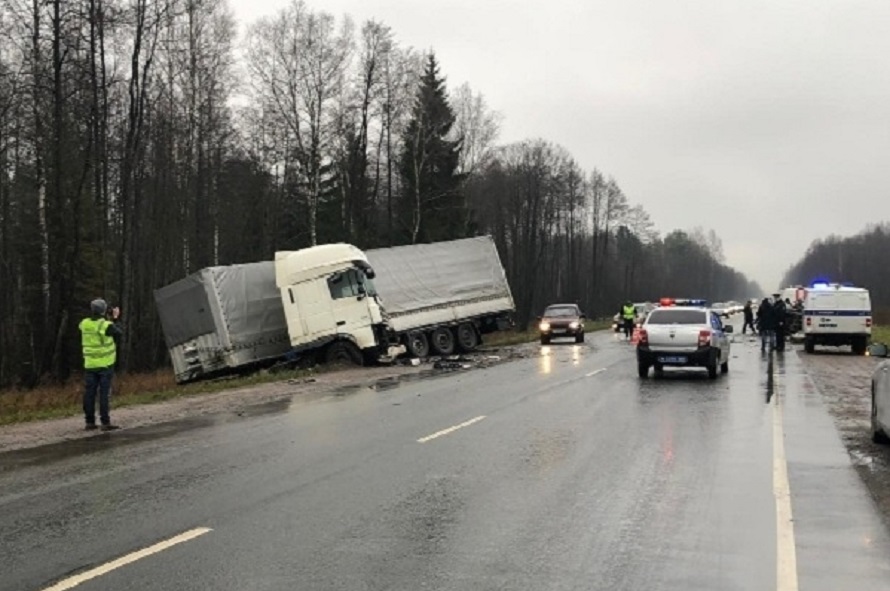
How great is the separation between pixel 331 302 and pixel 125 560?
21626mm

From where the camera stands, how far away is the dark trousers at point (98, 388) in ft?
44.5

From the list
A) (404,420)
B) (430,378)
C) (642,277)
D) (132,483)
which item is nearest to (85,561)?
(132,483)

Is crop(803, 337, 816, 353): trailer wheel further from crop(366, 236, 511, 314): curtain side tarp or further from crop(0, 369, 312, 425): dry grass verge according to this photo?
crop(0, 369, 312, 425): dry grass verge

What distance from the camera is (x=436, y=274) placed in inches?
1310

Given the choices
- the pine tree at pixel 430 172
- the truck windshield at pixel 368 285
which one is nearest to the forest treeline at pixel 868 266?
the pine tree at pixel 430 172

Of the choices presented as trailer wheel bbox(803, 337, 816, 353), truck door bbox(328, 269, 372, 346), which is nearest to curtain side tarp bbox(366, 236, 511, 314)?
truck door bbox(328, 269, 372, 346)

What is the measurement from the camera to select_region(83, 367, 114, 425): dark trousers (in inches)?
535

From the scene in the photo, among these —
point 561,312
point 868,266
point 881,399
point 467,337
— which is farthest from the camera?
point 868,266

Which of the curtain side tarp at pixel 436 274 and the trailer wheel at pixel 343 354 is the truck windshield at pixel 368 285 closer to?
the trailer wheel at pixel 343 354

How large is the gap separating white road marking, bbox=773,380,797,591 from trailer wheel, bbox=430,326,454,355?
867 inches

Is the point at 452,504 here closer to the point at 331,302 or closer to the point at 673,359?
the point at 673,359

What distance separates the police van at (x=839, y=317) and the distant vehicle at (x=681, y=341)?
12647 millimetres

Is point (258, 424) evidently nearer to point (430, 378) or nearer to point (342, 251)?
point (430, 378)

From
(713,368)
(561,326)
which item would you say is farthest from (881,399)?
(561,326)
